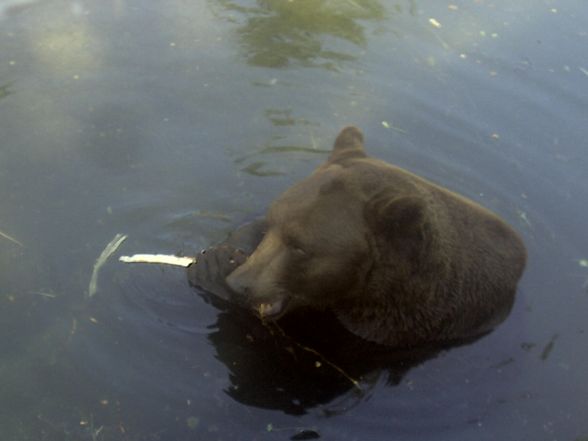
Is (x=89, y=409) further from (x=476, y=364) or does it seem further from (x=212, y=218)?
(x=476, y=364)

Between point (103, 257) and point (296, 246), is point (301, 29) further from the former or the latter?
point (296, 246)

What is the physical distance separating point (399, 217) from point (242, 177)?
8.90 feet

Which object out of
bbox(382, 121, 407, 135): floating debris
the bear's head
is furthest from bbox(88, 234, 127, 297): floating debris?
bbox(382, 121, 407, 135): floating debris

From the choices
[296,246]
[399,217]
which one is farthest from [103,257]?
[399,217]

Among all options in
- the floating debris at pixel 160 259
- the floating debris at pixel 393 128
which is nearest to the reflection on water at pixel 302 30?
the floating debris at pixel 393 128

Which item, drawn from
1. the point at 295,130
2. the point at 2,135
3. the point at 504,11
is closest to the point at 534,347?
the point at 295,130

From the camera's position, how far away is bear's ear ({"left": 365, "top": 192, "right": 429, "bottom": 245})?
496 centimetres

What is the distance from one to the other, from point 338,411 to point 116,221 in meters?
2.71

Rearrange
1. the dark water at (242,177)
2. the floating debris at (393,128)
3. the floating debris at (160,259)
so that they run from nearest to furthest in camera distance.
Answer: the dark water at (242,177) < the floating debris at (160,259) < the floating debris at (393,128)

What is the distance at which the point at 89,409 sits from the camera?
16.8ft

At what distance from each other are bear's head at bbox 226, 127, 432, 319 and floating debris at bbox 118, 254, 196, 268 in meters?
0.77

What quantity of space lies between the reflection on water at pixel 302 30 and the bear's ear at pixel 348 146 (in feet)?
11.4

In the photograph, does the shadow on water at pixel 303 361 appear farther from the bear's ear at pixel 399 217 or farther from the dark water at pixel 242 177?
the bear's ear at pixel 399 217

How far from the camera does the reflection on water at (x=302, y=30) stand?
370 inches
